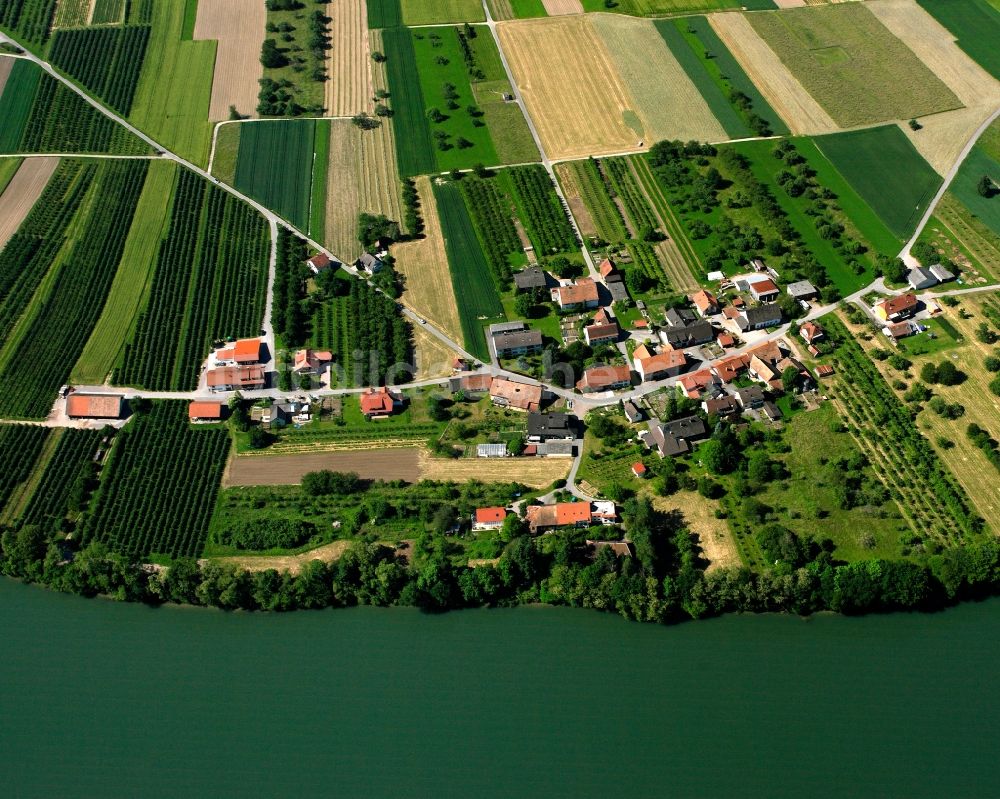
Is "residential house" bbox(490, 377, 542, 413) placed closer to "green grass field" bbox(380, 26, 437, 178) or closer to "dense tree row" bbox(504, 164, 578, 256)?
"dense tree row" bbox(504, 164, 578, 256)

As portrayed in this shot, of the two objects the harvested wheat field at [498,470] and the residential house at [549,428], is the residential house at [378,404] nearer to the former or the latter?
the harvested wheat field at [498,470]

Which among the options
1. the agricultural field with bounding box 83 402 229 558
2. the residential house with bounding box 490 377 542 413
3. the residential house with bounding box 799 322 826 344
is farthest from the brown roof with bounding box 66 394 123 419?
the residential house with bounding box 799 322 826 344

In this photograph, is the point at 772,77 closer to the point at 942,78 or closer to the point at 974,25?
the point at 942,78

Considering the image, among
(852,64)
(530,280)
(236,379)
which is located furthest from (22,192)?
(852,64)

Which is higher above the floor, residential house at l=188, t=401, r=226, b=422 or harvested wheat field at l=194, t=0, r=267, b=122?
harvested wheat field at l=194, t=0, r=267, b=122

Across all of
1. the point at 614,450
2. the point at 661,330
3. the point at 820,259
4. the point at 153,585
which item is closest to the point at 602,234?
the point at 661,330

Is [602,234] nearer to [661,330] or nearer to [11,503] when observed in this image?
[661,330]

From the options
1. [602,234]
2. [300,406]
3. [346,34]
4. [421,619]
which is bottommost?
[421,619]
